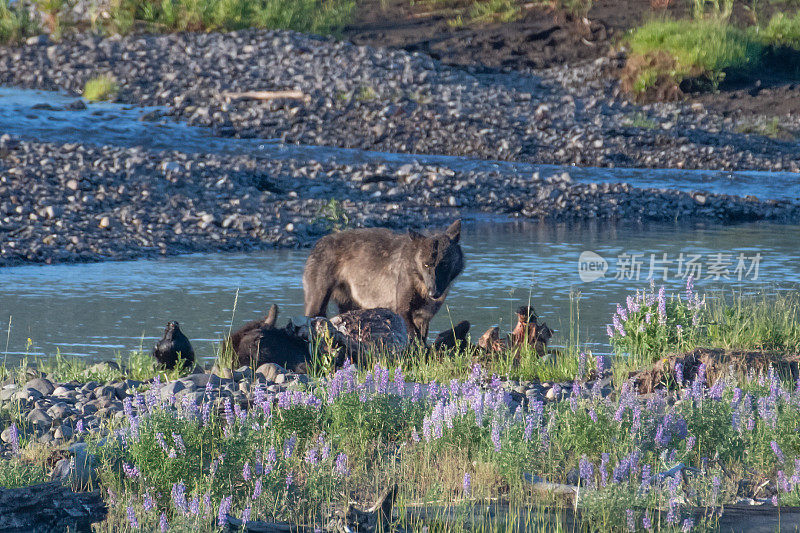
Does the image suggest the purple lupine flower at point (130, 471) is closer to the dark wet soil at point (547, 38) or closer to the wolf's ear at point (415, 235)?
the wolf's ear at point (415, 235)

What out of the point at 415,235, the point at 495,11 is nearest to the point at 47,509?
the point at 415,235

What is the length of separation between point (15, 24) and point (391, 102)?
1205 centimetres

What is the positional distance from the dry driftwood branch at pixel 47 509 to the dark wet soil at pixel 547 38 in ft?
80.0

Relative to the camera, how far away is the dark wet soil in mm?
28125

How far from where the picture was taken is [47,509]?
4.41 m

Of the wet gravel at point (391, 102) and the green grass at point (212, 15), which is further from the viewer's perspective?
the green grass at point (212, 15)

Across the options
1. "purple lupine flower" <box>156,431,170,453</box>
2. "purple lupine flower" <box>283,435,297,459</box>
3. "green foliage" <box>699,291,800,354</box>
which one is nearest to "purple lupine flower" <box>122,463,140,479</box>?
"purple lupine flower" <box>156,431,170,453</box>

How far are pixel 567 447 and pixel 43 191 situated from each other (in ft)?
40.6

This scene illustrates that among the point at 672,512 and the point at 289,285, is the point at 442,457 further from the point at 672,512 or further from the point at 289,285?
the point at 289,285

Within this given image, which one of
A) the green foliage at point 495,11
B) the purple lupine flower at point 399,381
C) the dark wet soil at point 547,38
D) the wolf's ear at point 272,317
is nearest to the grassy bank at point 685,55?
the dark wet soil at point 547,38

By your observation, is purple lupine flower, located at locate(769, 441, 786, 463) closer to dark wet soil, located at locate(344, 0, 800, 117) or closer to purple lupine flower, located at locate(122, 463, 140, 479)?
purple lupine flower, located at locate(122, 463, 140, 479)

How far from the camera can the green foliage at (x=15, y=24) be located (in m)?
30.4

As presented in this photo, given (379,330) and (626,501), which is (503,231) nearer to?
(379,330)

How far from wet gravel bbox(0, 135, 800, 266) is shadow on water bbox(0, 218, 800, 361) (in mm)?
762
